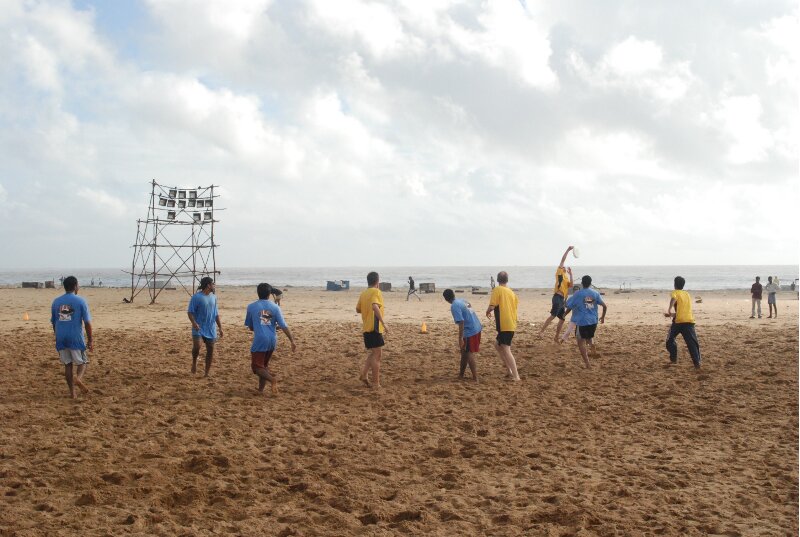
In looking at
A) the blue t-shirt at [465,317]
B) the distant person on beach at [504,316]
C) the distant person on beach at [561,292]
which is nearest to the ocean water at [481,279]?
the distant person on beach at [561,292]

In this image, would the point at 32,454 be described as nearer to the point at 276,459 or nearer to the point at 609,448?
the point at 276,459

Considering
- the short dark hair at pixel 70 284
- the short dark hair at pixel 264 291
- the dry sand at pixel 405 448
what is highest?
the short dark hair at pixel 70 284

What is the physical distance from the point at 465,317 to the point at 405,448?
3400 millimetres

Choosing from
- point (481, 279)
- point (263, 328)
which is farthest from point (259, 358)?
point (481, 279)

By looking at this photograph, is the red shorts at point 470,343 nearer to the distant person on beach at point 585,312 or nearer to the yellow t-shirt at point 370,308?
the yellow t-shirt at point 370,308

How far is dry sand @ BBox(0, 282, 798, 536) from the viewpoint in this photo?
4.49 m

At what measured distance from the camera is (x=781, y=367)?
10125 mm

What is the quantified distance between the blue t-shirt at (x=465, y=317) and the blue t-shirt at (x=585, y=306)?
1.86m

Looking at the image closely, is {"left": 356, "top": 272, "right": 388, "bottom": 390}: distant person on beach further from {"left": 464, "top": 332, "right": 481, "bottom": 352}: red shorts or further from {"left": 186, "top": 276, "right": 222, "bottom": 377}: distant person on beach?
{"left": 186, "top": 276, "right": 222, "bottom": 377}: distant person on beach

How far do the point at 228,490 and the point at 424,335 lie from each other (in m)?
10.0

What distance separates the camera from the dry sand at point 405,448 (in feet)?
14.7

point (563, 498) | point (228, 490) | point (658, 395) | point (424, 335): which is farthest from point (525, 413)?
Answer: point (424, 335)

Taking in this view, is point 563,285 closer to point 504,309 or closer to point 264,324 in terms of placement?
point 504,309

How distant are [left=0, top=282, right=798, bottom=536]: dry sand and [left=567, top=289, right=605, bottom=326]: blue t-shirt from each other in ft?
2.68
